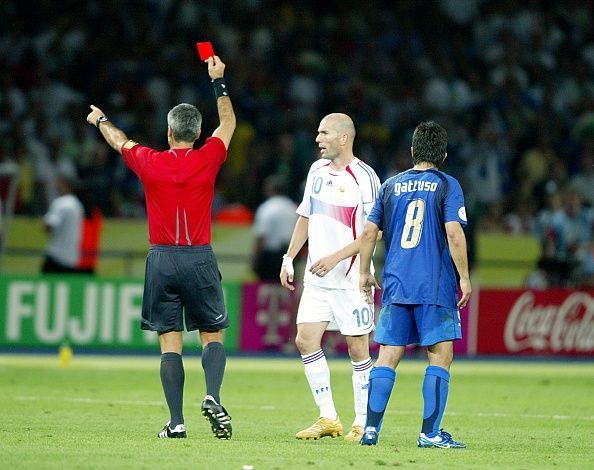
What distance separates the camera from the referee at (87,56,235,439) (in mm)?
10492

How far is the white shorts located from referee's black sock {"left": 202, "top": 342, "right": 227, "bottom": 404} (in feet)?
2.69

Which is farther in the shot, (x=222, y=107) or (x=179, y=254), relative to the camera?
(x=222, y=107)

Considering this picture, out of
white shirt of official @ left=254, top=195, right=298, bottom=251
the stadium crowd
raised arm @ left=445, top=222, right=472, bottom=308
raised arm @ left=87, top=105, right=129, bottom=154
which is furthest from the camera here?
the stadium crowd

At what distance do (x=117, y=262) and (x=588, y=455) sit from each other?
13511 millimetres

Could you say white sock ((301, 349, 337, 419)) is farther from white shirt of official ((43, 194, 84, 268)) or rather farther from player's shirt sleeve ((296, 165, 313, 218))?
white shirt of official ((43, 194, 84, 268))

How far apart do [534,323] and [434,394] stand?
12.3 m

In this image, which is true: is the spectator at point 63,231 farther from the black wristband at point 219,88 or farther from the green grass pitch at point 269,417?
the black wristband at point 219,88

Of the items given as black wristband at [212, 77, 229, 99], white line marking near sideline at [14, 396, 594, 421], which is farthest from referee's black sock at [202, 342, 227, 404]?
white line marking near sideline at [14, 396, 594, 421]

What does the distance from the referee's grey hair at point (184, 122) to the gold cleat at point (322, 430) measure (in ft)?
8.02

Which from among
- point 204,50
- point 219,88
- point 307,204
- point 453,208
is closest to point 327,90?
point 307,204

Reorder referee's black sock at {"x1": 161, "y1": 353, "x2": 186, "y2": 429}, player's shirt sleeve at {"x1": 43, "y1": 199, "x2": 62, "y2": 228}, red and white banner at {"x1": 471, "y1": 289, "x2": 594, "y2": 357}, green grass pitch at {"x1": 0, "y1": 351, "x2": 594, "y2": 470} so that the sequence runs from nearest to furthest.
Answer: green grass pitch at {"x1": 0, "y1": 351, "x2": 594, "y2": 470} < referee's black sock at {"x1": 161, "y1": 353, "x2": 186, "y2": 429} < player's shirt sleeve at {"x1": 43, "y1": 199, "x2": 62, "y2": 228} < red and white banner at {"x1": 471, "y1": 289, "x2": 594, "y2": 357}

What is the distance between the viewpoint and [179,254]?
34.5 feet

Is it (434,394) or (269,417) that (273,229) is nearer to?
(269,417)

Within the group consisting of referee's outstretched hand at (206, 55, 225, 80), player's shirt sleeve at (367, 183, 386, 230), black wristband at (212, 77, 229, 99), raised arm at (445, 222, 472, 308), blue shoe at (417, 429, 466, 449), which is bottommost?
blue shoe at (417, 429, 466, 449)
